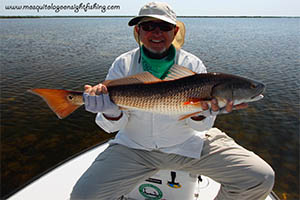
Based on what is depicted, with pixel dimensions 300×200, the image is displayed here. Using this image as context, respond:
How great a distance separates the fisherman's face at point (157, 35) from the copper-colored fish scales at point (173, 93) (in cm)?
56

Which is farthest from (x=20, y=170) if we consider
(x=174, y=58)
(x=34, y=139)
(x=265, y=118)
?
(x=265, y=118)

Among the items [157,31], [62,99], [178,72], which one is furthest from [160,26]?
[62,99]

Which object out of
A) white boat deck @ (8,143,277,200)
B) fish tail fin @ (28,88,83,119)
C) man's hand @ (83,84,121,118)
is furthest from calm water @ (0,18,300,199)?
man's hand @ (83,84,121,118)

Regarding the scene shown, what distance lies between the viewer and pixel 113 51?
66.4 feet

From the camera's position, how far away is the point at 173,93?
2.60m

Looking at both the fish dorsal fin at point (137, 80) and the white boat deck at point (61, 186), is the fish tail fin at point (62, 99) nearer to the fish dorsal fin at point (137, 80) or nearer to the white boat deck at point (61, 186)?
the fish dorsal fin at point (137, 80)

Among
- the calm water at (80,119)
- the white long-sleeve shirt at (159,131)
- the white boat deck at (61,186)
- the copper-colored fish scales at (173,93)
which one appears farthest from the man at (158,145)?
the calm water at (80,119)

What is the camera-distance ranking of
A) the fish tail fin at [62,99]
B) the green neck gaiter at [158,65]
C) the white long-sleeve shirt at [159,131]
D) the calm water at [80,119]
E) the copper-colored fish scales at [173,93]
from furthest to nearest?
1. the calm water at [80,119]
2. the green neck gaiter at [158,65]
3. the white long-sleeve shirt at [159,131]
4. the fish tail fin at [62,99]
5. the copper-colored fish scales at [173,93]

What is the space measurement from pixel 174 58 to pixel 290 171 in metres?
5.19

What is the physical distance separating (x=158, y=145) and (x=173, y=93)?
822 mm

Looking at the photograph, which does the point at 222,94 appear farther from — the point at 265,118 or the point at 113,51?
the point at 113,51

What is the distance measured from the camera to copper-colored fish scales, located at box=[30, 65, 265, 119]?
2555 millimetres

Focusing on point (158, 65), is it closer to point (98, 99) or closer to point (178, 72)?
point (178, 72)

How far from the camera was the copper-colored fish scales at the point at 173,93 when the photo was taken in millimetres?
2555
